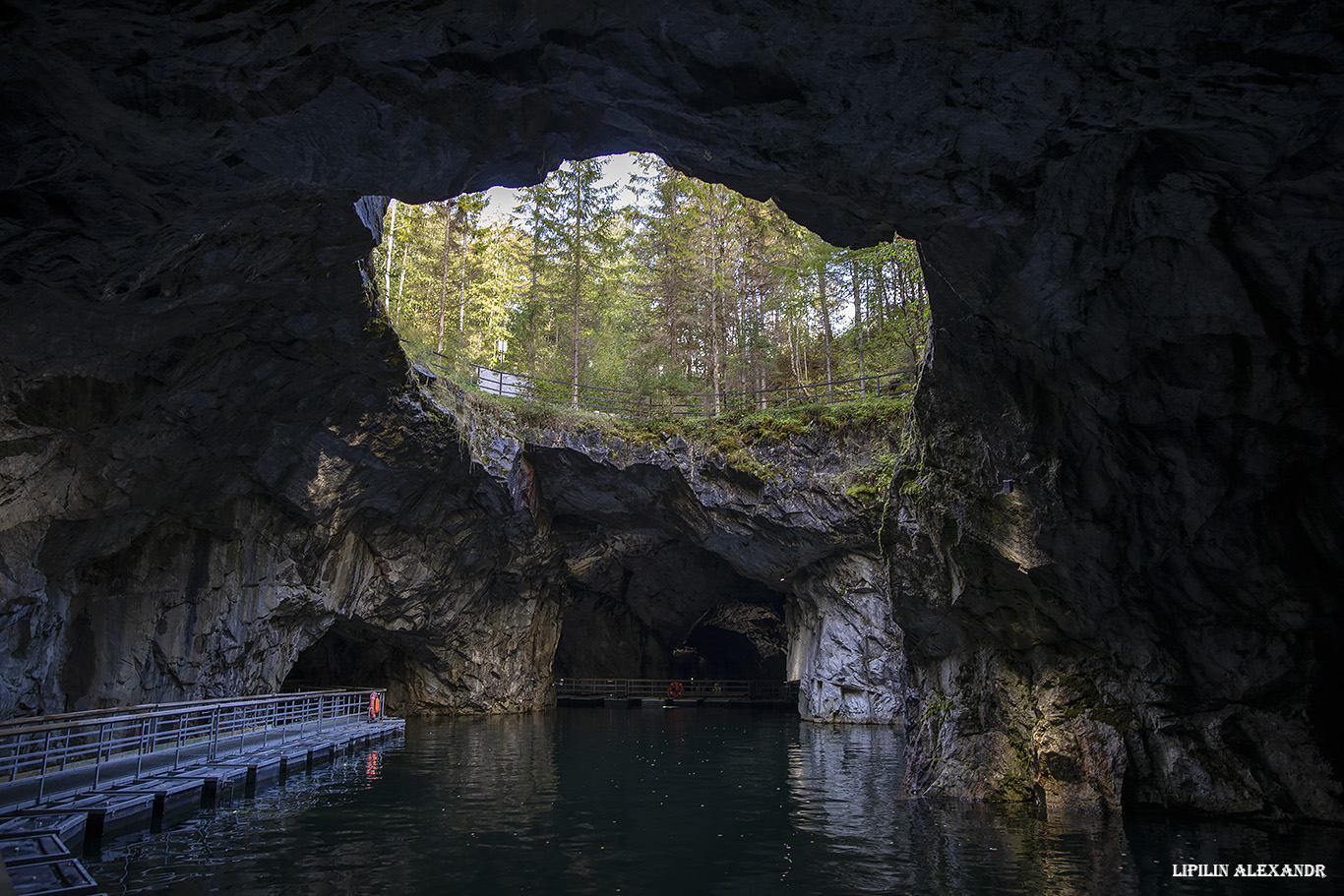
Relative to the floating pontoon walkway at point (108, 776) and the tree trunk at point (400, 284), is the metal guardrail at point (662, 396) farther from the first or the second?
the floating pontoon walkway at point (108, 776)

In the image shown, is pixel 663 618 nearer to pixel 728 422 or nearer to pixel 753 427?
pixel 728 422

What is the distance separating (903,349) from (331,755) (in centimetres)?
2179

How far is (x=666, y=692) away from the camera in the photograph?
37844mm

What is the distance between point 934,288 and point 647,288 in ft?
79.9

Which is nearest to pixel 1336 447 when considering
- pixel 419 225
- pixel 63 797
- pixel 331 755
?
pixel 63 797

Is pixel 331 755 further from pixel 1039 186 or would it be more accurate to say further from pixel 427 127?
pixel 1039 186

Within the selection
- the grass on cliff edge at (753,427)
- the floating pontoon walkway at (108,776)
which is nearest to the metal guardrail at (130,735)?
the floating pontoon walkway at (108,776)

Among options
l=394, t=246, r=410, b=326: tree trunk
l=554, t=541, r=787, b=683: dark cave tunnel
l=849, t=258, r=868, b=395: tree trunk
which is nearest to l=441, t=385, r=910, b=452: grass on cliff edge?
l=849, t=258, r=868, b=395: tree trunk

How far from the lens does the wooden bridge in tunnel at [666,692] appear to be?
35281 mm

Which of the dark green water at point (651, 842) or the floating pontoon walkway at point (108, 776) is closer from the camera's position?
the floating pontoon walkway at point (108, 776)

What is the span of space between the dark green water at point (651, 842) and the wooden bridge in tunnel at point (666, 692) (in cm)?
2096

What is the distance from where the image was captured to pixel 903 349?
2784 centimetres

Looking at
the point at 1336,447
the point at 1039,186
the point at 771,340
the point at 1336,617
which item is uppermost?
the point at 771,340

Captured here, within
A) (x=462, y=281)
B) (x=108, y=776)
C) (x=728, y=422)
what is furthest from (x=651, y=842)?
(x=462, y=281)
